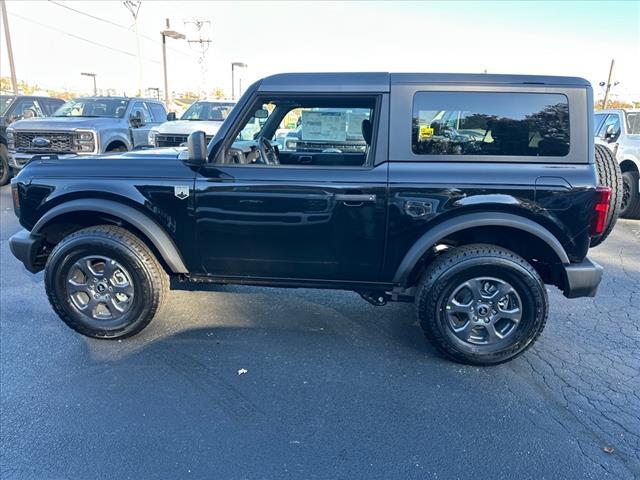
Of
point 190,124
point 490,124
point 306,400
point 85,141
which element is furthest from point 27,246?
point 190,124

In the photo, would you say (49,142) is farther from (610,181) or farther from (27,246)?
(610,181)

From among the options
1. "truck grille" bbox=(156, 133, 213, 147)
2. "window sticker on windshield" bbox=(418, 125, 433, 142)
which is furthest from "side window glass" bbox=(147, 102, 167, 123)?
"window sticker on windshield" bbox=(418, 125, 433, 142)

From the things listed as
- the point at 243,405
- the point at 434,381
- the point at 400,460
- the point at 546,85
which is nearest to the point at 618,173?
the point at 546,85

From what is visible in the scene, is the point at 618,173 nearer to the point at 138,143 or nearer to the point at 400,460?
the point at 400,460

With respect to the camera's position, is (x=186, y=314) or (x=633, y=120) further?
(x=633, y=120)

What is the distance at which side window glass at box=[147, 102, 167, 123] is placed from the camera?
10812 millimetres

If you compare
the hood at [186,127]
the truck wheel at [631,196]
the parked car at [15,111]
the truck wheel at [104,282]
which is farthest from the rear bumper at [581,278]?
the parked car at [15,111]

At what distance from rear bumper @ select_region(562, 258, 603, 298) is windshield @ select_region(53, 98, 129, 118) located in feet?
31.0

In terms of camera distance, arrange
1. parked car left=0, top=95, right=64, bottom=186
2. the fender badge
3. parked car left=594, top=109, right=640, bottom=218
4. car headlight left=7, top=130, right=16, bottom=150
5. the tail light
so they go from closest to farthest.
Answer: the tail light → the fender badge → parked car left=594, top=109, right=640, bottom=218 → car headlight left=7, top=130, right=16, bottom=150 → parked car left=0, top=95, right=64, bottom=186

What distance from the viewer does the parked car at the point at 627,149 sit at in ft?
24.3

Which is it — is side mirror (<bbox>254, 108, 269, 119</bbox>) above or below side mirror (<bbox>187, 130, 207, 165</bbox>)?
above

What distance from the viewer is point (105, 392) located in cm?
274

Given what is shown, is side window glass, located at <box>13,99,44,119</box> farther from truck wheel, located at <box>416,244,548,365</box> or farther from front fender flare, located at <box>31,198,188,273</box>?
truck wheel, located at <box>416,244,548,365</box>

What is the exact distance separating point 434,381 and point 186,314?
7.03 ft
